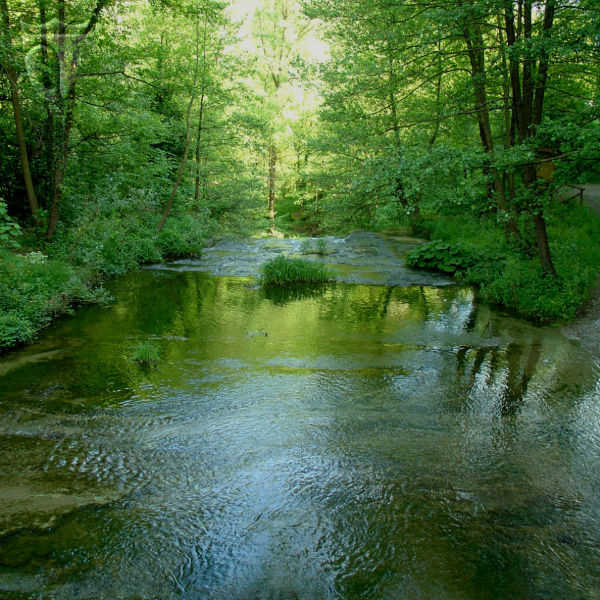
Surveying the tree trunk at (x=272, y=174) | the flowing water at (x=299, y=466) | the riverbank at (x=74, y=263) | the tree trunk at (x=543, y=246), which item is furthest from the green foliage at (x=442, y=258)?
the tree trunk at (x=272, y=174)

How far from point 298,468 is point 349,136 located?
40.7 feet

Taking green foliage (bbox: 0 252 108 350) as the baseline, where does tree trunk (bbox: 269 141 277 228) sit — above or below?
above

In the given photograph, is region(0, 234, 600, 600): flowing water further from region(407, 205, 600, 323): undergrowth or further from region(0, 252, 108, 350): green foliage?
region(407, 205, 600, 323): undergrowth

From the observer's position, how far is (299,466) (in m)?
4.35

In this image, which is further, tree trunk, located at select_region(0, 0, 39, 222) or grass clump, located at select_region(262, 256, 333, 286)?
grass clump, located at select_region(262, 256, 333, 286)

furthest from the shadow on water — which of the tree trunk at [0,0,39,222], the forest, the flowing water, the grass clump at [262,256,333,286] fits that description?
the tree trunk at [0,0,39,222]

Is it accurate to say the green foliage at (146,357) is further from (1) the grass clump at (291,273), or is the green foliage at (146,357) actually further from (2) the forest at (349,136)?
(1) the grass clump at (291,273)

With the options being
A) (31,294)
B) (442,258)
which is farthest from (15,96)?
(442,258)

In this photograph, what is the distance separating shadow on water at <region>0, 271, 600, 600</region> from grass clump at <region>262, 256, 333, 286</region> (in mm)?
4561

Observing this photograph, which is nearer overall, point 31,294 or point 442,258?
point 31,294

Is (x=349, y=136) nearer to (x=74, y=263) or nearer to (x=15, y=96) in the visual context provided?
(x=74, y=263)

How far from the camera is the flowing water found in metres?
3.12

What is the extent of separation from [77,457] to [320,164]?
23377mm

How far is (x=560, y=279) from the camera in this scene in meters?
9.45
